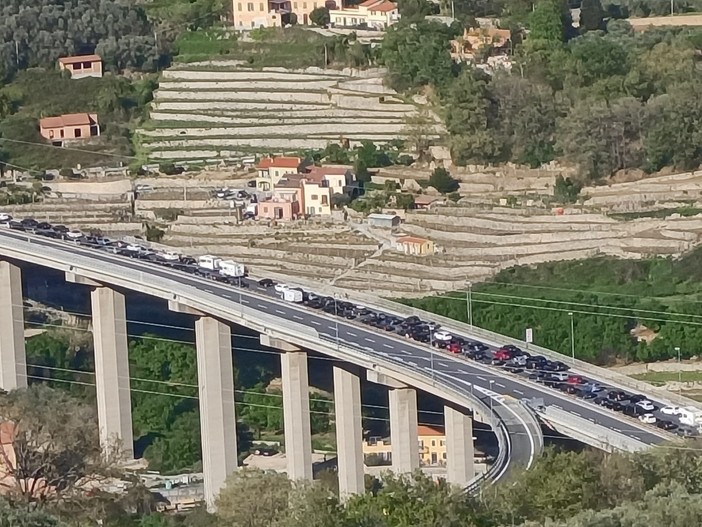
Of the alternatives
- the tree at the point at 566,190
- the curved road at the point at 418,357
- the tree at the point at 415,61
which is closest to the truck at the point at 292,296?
the curved road at the point at 418,357

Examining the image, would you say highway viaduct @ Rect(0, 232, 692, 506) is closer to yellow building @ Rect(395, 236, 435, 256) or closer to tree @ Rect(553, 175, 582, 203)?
yellow building @ Rect(395, 236, 435, 256)

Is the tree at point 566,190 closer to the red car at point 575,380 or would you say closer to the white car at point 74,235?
the white car at point 74,235

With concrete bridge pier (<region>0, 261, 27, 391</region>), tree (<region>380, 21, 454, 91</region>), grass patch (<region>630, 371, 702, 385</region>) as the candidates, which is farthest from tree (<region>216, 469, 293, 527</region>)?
tree (<region>380, 21, 454, 91</region>)

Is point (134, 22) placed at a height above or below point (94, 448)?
above

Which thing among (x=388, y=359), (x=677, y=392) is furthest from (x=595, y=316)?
(x=388, y=359)

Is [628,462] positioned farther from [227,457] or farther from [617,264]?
[617,264]

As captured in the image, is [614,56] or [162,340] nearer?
[162,340]
